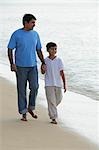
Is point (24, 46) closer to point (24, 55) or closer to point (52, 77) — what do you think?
point (24, 55)

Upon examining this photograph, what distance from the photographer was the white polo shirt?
7.46 metres

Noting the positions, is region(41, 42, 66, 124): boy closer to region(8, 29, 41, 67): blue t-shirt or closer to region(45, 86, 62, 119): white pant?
region(45, 86, 62, 119): white pant

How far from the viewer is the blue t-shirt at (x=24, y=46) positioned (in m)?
7.42

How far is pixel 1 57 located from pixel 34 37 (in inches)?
409

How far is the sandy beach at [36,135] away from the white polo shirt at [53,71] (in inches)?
22.4

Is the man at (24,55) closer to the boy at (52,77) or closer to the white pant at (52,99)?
the boy at (52,77)

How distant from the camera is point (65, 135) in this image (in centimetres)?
680

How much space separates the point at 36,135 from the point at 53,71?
1.12 metres

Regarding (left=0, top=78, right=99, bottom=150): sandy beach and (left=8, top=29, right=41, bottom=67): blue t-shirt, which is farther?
(left=8, top=29, right=41, bottom=67): blue t-shirt

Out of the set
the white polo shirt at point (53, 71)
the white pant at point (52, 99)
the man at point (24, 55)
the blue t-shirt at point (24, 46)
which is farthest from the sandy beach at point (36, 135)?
the blue t-shirt at point (24, 46)

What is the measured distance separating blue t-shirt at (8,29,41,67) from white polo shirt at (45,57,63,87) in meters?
0.24

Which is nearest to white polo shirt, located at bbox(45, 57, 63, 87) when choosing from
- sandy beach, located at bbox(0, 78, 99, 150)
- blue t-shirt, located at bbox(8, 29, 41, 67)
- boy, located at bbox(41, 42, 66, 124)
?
boy, located at bbox(41, 42, 66, 124)

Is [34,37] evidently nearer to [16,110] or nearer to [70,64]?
[16,110]

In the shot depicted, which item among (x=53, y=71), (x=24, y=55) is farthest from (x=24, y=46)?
(x=53, y=71)
